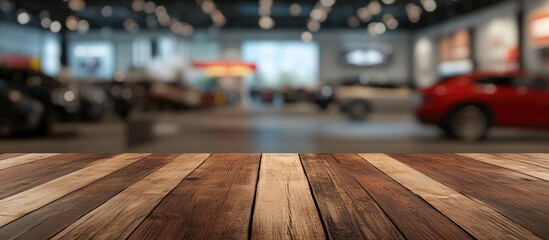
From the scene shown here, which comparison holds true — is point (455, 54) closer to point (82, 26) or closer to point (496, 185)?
point (82, 26)

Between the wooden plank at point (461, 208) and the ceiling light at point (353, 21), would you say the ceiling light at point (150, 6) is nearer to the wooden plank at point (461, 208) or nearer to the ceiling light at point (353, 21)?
the ceiling light at point (353, 21)

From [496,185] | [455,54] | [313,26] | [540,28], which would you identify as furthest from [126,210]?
[313,26]

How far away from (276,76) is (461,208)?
35.8 m

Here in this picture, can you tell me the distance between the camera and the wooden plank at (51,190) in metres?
1.82

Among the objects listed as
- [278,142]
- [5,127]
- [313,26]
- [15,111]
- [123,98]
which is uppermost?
[313,26]

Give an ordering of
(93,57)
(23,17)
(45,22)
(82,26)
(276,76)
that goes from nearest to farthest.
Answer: (23,17), (45,22), (82,26), (93,57), (276,76)

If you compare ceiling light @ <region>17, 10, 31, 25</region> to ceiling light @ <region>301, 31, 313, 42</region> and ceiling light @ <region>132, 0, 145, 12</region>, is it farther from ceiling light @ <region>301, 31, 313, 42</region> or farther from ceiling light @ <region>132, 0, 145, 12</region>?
ceiling light @ <region>301, 31, 313, 42</region>

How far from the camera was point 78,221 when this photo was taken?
5.49ft

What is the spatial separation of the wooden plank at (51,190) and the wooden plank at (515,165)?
5.64ft

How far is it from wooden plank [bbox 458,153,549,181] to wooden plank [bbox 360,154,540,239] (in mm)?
320

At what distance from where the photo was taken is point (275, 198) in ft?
6.44

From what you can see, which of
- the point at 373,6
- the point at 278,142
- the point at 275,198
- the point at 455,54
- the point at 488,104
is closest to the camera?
the point at 275,198

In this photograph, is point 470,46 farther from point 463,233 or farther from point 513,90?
point 463,233

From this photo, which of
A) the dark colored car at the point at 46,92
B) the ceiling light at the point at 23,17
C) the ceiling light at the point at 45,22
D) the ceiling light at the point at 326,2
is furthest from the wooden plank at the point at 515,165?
the ceiling light at the point at 45,22
